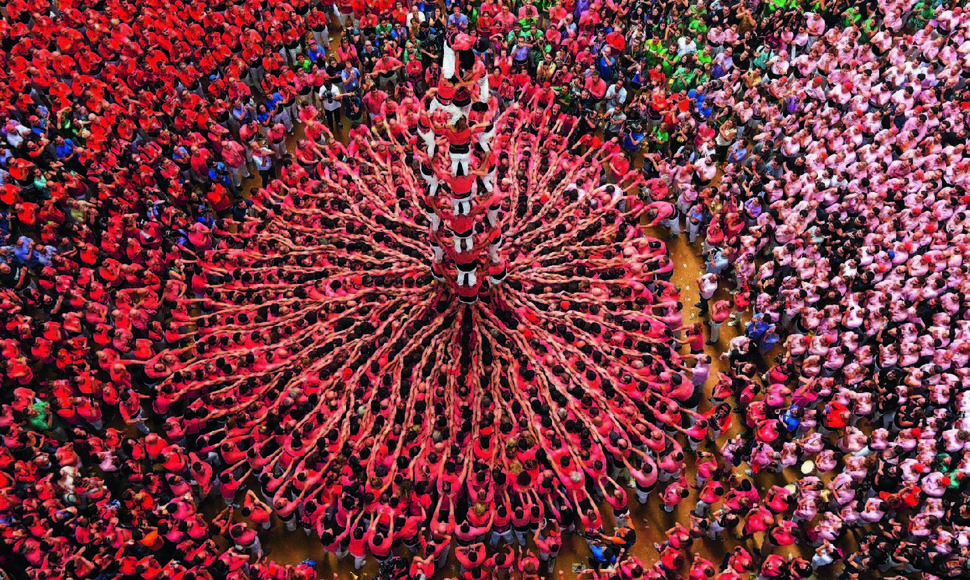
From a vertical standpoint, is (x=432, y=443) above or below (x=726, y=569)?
above

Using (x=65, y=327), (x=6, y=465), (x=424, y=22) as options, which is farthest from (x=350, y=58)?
(x=6, y=465)

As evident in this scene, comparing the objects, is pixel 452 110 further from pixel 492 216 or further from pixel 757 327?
pixel 757 327

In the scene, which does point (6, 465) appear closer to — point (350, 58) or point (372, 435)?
point (372, 435)

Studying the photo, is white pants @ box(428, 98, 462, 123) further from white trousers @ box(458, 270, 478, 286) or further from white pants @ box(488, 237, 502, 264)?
white trousers @ box(458, 270, 478, 286)

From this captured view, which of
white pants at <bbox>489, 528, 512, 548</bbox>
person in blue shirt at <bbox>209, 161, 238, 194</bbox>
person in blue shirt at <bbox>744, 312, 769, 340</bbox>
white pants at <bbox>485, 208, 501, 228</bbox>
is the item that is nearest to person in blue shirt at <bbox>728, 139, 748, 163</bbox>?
person in blue shirt at <bbox>744, 312, 769, 340</bbox>

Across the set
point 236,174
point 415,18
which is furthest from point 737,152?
point 236,174

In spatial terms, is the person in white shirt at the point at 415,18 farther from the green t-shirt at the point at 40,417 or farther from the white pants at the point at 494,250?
the green t-shirt at the point at 40,417

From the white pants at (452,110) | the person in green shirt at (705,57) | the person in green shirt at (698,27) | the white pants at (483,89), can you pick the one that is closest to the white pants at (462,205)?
the white pants at (452,110)
